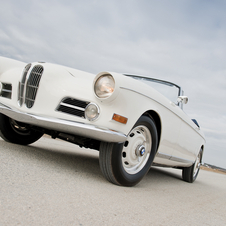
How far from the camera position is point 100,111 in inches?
94.6

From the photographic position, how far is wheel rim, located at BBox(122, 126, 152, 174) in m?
2.73

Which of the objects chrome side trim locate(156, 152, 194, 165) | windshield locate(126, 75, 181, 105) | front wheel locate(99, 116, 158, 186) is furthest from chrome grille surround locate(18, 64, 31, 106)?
windshield locate(126, 75, 181, 105)

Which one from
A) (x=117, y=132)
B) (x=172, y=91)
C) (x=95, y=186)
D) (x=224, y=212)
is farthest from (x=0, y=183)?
(x=172, y=91)

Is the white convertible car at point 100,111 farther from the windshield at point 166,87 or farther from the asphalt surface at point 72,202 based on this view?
the windshield at point 166,87

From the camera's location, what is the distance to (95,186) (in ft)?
7.65

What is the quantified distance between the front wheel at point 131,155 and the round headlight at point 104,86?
47 centimetres

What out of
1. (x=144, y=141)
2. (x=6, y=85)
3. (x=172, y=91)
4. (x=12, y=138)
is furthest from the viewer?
(x=172, y=91)

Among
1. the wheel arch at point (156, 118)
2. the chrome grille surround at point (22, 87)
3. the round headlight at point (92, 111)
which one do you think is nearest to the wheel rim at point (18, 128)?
the chrome grille surround at point (22, 87)

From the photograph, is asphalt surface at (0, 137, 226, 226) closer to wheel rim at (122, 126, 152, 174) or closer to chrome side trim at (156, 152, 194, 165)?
wheel rim at (122, 126, 152, 174)

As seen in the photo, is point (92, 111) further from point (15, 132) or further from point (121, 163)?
point (15, 132)

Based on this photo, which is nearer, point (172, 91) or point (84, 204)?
point (84, 204)

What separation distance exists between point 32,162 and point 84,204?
1.13m

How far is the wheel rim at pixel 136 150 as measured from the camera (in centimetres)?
273

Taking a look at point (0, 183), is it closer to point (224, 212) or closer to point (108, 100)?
point (108, 100)
